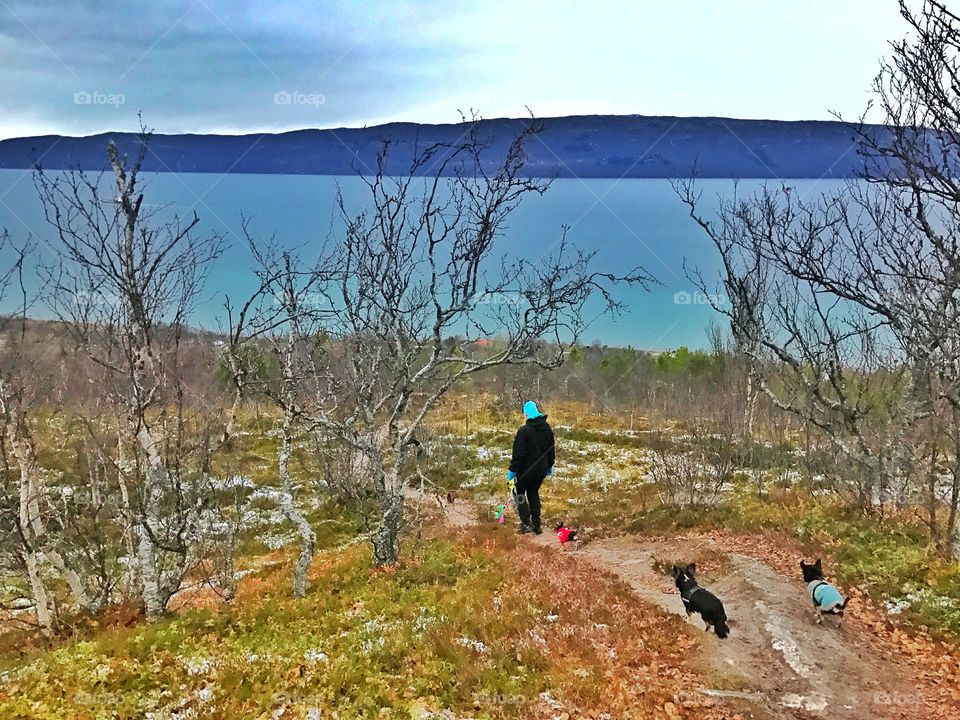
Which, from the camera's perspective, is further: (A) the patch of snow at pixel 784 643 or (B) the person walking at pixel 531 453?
(B) the person walking at pixel 531 453

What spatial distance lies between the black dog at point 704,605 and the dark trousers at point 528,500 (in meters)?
4.73

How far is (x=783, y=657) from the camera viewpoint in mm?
6734

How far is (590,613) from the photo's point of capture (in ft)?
26.3

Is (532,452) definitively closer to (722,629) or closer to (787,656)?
(722,629)

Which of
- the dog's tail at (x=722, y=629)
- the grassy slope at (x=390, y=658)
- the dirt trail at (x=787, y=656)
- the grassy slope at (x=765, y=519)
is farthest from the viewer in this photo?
the grassy slope at (x=765, y=519)

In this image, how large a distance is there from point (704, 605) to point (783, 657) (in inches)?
37.9

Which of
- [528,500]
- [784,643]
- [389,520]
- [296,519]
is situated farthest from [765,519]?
[296,519]

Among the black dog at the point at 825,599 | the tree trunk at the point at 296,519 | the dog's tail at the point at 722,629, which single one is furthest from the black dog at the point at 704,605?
the tree trunk at the point at 296,519

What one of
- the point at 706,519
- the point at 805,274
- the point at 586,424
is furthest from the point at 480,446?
the point at 805,274

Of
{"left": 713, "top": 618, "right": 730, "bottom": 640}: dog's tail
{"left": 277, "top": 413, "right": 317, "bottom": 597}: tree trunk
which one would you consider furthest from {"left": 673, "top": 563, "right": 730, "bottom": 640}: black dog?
{"left": 277, "top": 413, "right": 317, "bottom": 597}: tree trunk

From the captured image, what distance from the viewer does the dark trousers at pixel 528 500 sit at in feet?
41.2

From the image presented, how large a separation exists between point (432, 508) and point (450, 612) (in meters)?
10.1

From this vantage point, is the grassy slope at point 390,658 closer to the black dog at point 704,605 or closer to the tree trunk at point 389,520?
the black dog at point 704,605

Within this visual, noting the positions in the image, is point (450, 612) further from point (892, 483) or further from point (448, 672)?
point (892, 483)
